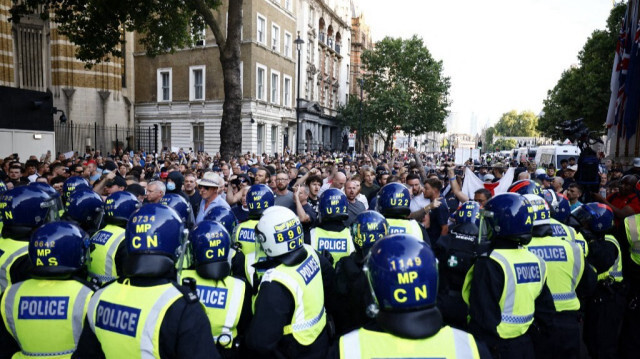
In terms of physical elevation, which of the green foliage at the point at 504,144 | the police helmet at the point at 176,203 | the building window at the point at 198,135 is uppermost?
the green foliage at the point at 504,144

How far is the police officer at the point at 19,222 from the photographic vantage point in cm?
332

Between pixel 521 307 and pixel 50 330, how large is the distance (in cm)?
322

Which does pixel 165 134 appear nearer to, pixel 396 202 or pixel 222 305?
pixel 396 202

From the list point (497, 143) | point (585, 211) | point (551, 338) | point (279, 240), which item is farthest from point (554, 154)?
point (497, 143)

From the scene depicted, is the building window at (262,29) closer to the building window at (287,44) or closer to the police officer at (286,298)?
the building window at (287,44)

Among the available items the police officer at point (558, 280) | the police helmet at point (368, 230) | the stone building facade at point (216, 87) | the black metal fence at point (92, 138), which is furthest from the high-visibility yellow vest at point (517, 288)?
the stone building facade at point (216, 87)

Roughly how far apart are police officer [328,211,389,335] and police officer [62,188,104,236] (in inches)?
Result: 111

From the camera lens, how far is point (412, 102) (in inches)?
1820

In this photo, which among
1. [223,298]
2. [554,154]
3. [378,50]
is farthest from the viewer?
[378,50]

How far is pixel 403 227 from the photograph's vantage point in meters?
4.48

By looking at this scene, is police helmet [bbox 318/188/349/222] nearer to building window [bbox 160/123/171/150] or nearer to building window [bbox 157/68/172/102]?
building window [bbox 160/123/171/150]

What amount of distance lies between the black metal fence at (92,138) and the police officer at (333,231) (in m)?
21.3

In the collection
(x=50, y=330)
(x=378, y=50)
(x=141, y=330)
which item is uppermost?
(x=378, y=50)

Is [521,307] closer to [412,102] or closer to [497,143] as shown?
[412,102]
